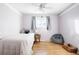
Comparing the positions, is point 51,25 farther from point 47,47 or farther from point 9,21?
point 9,21

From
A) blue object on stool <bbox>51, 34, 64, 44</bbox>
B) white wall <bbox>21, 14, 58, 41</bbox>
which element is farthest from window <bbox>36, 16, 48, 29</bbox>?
blue object on stool <bbox>51, 34, 64, 44</bbox>

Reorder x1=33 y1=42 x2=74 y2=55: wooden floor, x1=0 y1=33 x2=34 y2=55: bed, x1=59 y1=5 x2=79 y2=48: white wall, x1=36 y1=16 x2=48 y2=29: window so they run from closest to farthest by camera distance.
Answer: x1=0 y1=33 x2=34 y2=55: bed < x1=36 y1=16 x2=48 y2=29: window < x1=33 y1=42 x2=74 y2=55: wooden floor < x1=59 y1=5 x2=79 y2=48: white wall

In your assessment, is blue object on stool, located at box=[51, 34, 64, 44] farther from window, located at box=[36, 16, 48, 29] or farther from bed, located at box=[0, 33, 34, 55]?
bed, located at box=[0, 33, 34, 55]

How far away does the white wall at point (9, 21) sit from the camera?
1.50 m

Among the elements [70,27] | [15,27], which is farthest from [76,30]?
[15,27]

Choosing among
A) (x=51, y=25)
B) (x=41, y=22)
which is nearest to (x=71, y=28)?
(x=51, y=25)

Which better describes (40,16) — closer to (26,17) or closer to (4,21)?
(26,17)

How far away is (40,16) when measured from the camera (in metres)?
1.59

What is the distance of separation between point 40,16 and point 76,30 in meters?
1.30

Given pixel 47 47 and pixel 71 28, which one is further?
pixel 71 28

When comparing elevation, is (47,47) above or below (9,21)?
below

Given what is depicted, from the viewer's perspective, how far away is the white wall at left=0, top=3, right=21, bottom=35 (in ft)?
4.93

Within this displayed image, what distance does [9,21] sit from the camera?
5.36 feet

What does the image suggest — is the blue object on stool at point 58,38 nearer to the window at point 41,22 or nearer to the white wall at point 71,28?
the white wall at point 71,28
